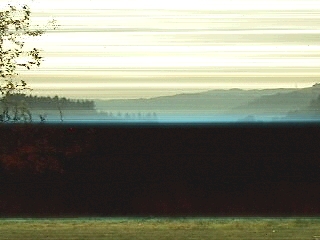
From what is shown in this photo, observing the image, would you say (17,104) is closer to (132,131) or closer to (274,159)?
(132,131)

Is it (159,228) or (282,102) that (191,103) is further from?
(159,228)

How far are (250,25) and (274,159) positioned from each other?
82 centimetres

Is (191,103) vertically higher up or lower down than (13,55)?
lower down

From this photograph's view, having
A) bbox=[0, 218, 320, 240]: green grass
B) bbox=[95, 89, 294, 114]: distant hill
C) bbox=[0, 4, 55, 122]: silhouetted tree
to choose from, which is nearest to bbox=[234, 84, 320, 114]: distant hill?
bbox=[95, 89, 294, 114]: distant hill

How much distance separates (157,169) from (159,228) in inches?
14.5

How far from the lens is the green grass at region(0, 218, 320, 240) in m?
5.72

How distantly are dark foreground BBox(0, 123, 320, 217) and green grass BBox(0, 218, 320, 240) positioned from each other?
2.1 inches

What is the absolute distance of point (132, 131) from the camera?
18.4 ft

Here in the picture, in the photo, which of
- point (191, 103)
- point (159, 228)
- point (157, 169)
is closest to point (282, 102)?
point (191, 103)

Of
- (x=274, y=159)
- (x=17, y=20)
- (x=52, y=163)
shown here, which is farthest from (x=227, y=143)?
(x=17, y=20)

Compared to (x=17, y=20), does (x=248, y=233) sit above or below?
below

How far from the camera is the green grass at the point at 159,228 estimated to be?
5.72m

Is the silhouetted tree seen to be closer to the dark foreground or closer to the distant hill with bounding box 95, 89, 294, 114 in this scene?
the dark foreground

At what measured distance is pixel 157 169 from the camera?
5684 mm
